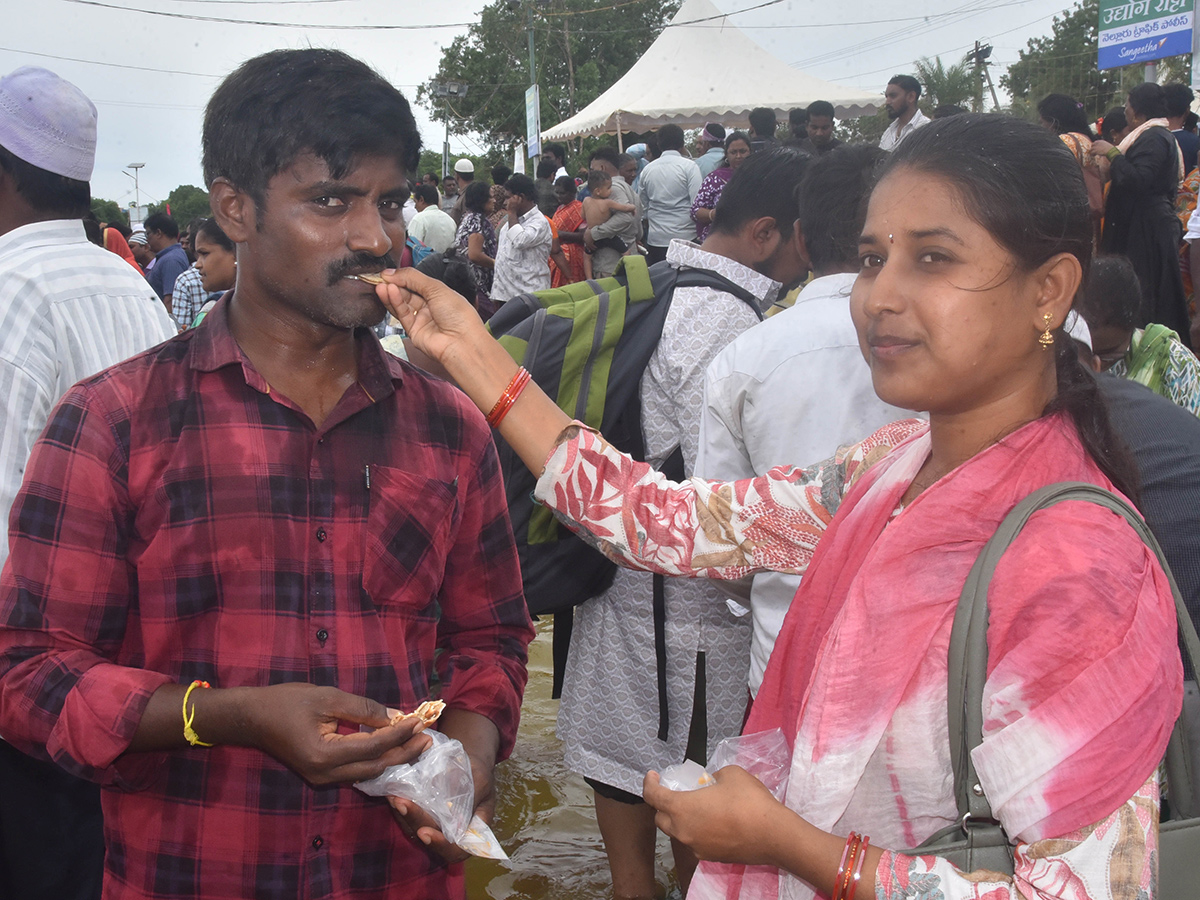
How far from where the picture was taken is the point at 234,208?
6.11 ft

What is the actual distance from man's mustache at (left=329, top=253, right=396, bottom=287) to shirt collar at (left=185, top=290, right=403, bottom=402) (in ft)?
0.52

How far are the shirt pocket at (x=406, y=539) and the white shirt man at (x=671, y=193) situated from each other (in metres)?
8.99

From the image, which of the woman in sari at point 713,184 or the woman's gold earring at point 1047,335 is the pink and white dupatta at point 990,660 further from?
the woman in sari at point 713,184

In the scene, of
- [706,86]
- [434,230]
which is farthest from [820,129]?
[706,86]

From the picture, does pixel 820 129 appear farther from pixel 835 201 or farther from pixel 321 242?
pixel 321 242

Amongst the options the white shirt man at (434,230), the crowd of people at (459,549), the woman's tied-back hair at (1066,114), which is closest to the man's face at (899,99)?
the woman's tied-back hair at (1066,114)

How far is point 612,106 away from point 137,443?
16516mm

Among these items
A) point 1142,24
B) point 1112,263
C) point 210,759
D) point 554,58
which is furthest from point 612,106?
point 554,58

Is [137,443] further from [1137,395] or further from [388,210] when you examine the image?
[1137,395]

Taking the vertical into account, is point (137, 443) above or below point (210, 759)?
above

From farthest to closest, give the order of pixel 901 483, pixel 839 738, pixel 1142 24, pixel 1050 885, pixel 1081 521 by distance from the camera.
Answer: pixel 1142 24, pixel 901 483, pixel 839 738, pixel 1081 521, pixel 1050 885

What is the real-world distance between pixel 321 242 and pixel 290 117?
0.22 metres

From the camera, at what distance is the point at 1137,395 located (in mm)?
2256

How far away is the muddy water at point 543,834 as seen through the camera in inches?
150
